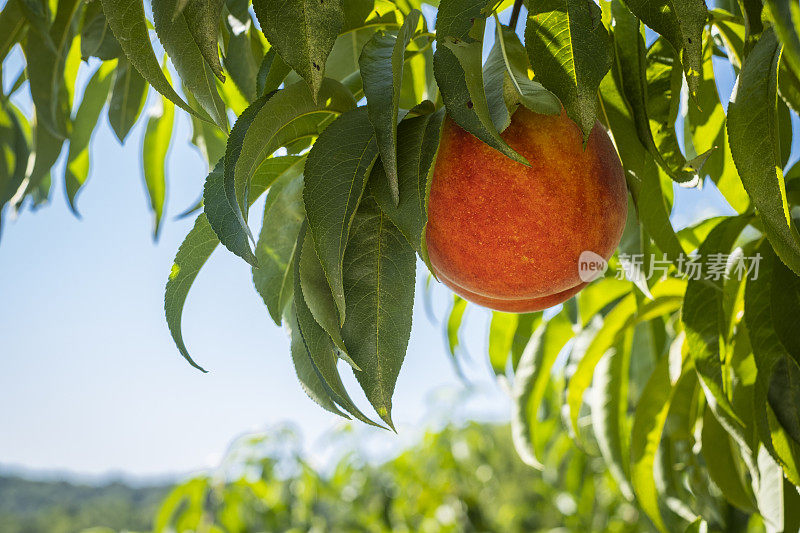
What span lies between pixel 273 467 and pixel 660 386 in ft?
5.48

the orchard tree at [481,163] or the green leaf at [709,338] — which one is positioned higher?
the orchard tree at [481,163]

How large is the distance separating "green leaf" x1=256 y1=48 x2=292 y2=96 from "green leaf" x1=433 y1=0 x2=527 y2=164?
0.14 metres

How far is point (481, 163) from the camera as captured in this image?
0.47 metres

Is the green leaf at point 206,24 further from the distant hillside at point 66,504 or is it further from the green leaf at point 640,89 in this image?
the distant hillside at point 66,504

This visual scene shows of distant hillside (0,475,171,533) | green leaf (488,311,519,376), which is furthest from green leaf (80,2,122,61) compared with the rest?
distant hillside (0,475,171,533)

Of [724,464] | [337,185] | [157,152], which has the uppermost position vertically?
[157,152]

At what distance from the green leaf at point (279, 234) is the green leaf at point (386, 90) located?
12 centimetres

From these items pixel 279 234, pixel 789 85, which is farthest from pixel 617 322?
pixel 279 234

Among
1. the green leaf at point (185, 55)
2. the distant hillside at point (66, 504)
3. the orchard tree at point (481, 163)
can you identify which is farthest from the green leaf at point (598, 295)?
the distant hillside at point (66, 504)

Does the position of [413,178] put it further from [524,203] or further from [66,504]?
[66,504]

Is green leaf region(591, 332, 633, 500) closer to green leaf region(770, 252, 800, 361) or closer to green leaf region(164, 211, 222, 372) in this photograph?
green leaf region(770, 252, 800, 361)

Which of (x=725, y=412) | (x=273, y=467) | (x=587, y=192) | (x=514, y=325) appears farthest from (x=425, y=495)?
(x=587, y=192)

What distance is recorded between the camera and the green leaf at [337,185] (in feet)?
1.37

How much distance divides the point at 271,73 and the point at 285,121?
73 mm
